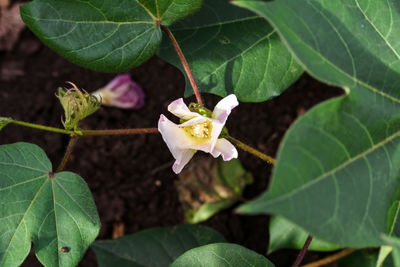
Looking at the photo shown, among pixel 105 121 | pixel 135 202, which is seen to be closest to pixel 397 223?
pixel 135 202

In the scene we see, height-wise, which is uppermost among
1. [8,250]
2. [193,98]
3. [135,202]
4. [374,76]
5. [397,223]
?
[374,76]

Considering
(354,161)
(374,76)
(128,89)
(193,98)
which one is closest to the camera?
(354,161)

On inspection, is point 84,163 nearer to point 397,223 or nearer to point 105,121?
point 105,121

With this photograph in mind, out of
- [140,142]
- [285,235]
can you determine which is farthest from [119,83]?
[285,235]

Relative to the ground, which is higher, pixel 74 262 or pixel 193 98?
pixel 193 98

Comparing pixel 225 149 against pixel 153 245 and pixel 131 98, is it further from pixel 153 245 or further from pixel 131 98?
pixel 131 98

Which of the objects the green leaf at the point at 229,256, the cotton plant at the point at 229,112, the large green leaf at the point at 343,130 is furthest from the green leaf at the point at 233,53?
the green leaf at the point at 229,256

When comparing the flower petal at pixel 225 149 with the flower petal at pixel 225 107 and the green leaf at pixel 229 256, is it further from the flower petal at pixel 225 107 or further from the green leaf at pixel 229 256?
the green leaf at pixel 229 256

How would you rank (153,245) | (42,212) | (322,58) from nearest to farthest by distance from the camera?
(322,58), (42,212), (153,245)
